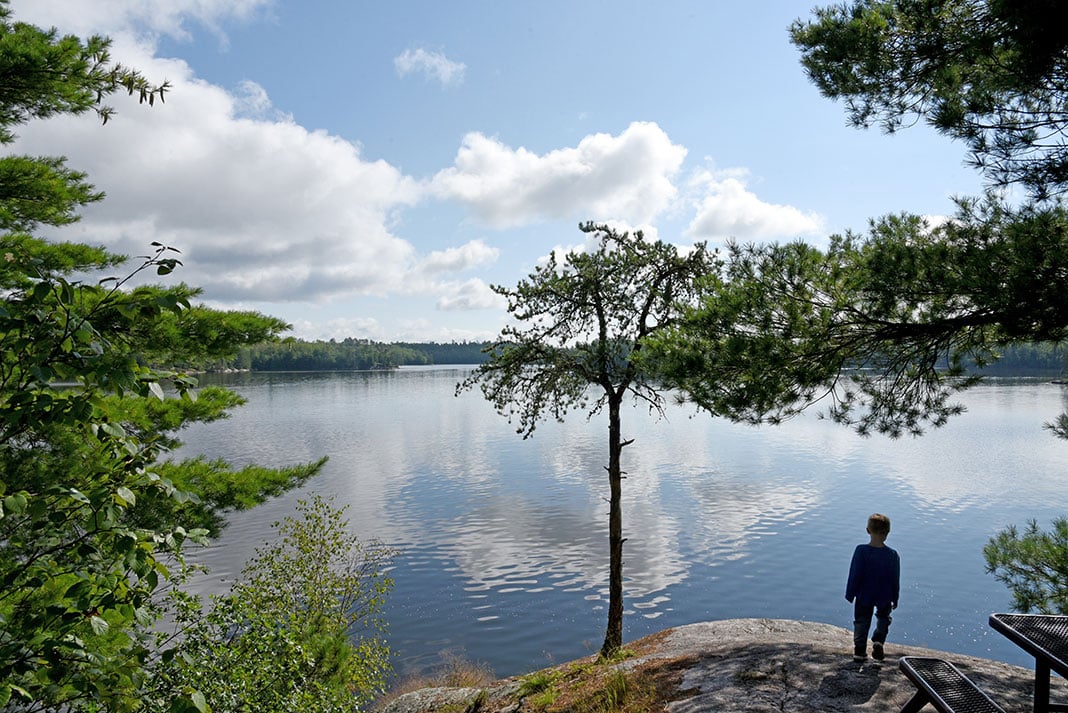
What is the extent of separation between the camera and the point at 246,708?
581 centimetres

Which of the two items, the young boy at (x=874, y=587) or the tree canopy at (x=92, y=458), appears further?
the young boy at (x=874, y=587)

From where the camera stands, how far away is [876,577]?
7.65 m

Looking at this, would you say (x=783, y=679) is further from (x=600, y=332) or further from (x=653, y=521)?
(x=653, y=521)

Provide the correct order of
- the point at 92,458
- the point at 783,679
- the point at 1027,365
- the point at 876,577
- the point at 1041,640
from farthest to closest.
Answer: the point at 1027,365 → the point at 92,458 → the point at 876,577 → the point at 783,679 → the point at 1041,640

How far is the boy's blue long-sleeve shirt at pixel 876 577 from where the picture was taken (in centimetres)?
762

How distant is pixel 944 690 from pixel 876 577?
2.89 metres

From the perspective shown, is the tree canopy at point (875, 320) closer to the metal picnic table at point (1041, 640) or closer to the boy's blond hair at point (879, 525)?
the boy's blond hair at point (879, 525)

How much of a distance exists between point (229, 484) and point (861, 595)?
1074 centimetres

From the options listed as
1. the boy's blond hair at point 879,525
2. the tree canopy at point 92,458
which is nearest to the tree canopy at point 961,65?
the boy's blond hair at point 879,525

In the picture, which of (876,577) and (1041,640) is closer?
(1041,640)

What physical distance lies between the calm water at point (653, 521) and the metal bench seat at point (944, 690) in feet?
44.0

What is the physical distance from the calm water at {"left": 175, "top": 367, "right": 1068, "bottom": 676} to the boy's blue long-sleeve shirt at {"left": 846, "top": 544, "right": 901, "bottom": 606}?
38.7 ft

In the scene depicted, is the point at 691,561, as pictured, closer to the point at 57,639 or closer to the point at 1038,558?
the point at 1038,558

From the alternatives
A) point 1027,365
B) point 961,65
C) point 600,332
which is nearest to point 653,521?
point 600,332
